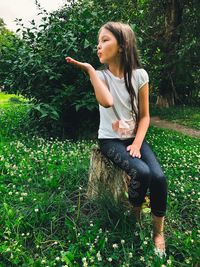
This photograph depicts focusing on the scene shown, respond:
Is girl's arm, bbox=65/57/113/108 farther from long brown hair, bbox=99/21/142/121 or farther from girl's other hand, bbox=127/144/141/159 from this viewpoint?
girl's other hand, bbox=127/144/141/159

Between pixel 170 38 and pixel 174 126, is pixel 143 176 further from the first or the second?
pixel 170 38

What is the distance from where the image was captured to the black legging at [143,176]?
3.17 m

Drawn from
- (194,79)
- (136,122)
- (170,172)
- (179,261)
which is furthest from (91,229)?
(194,79)

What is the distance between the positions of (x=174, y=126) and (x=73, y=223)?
8.72 m

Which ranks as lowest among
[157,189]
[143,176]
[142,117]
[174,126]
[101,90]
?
[174,126]

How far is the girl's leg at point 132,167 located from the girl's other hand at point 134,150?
0.14 feet

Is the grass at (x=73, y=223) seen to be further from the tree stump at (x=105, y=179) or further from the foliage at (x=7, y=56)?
the foliage at (x=7, y=56)

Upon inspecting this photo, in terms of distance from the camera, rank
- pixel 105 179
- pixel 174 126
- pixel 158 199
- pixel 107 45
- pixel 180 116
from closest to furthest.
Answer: pixel 158 199, pixel 107 45, pixel 105 179, pixel 174 126, pixel 180 116

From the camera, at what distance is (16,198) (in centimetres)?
409

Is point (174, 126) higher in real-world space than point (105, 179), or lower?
lower

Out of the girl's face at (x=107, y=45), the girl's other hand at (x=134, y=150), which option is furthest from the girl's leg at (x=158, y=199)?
the girl's face at (x=107, y=45)

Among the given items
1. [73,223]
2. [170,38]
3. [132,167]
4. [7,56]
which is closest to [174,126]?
[170,38]

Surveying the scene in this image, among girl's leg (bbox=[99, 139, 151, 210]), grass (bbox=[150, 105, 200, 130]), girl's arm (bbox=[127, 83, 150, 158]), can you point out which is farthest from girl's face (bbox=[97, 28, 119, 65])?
grass (bbox=[150, 105, 200, 130])

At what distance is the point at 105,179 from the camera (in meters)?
3.92
